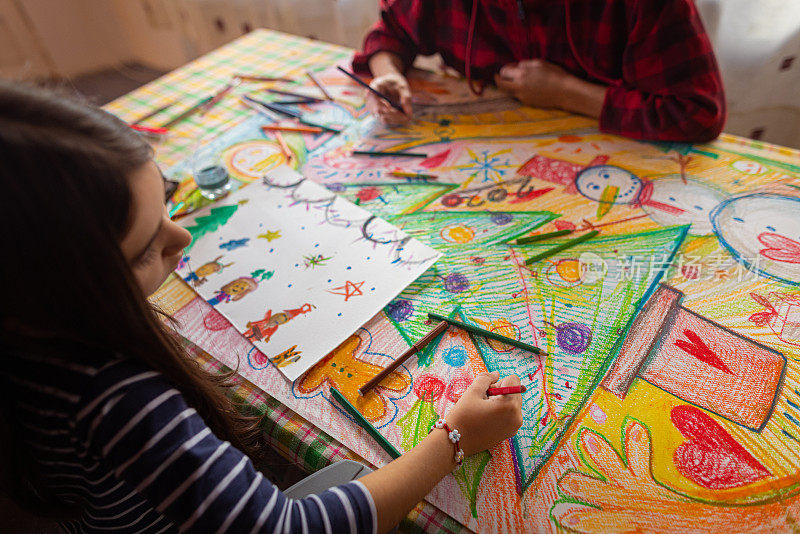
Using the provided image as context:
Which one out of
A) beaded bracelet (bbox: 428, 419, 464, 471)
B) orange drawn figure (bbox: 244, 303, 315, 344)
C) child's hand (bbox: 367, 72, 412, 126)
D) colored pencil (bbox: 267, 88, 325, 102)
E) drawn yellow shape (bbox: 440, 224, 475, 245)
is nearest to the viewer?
beaded bracelet (bbox: 428, 419, 464, 471)

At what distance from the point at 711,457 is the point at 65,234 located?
24.3 inches

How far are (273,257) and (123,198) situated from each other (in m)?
0.31

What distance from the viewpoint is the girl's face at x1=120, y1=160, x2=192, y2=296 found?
426mm

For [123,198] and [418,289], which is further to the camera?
[418,289]

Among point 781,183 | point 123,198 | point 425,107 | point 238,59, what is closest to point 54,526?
point 123,198

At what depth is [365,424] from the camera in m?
0.50

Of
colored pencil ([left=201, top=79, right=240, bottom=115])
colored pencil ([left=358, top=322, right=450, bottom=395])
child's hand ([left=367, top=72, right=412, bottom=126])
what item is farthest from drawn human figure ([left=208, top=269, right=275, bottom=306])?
colored pencil ([left=201, top=79, right=240, bottom=115])

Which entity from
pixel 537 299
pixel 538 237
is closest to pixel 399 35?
pixel 538 237

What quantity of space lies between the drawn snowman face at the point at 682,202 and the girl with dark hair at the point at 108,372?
1.36ft

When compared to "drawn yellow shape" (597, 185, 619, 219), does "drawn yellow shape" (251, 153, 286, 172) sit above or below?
above

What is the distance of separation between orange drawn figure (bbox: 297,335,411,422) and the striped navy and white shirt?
0.09m

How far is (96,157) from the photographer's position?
386 millimetres

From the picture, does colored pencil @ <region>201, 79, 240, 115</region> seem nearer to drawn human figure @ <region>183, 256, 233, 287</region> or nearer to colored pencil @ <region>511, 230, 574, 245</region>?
drawn human figure @ <region>183, 256, 233, 287</region>

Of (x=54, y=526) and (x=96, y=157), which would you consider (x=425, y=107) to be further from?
(x=54, y=526)
